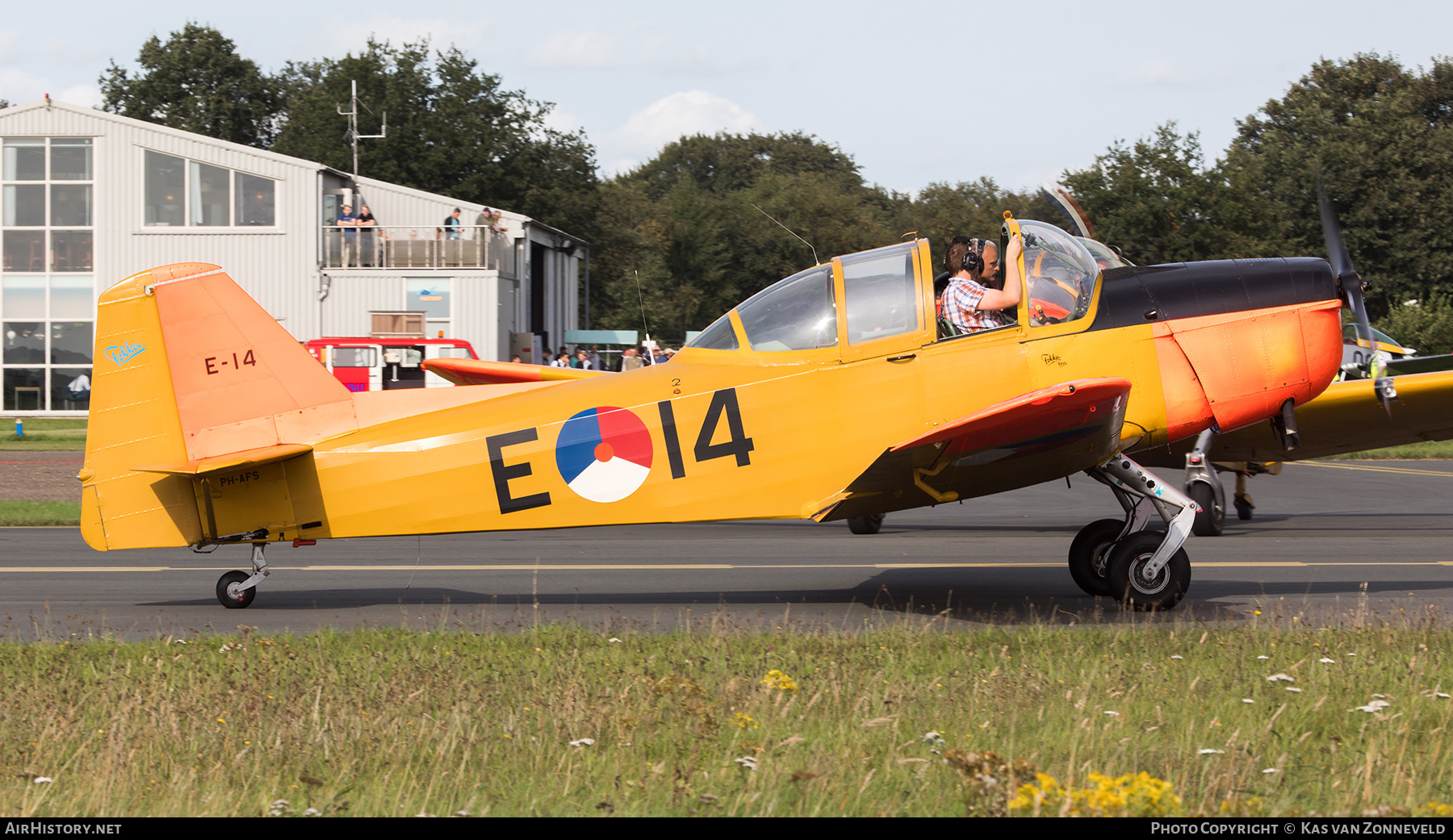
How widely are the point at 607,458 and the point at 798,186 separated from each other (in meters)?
50.1

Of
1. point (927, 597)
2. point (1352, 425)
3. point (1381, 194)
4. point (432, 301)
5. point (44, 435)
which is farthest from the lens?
point (1381, 194)

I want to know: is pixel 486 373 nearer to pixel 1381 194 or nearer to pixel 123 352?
pixel 123 352

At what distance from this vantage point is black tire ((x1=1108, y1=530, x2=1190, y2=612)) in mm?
7574

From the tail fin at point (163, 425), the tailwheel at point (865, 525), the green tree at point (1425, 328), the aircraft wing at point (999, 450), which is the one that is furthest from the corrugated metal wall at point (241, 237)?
the green tree at point (1425, 328)

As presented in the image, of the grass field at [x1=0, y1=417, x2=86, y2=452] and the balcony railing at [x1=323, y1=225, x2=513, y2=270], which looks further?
the balcony railing at [x1=323, y1=225, x2=513, y2=270]

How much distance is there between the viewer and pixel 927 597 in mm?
8328

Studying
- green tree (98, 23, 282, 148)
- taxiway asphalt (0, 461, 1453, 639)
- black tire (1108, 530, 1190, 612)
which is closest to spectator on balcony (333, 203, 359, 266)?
taxiway asphalt (0, 461, 1453, 639)

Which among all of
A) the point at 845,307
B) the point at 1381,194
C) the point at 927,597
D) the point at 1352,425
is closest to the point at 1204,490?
the point at 1352,425

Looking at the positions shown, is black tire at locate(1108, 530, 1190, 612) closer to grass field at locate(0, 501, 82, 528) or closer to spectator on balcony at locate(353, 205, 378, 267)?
grass field at locate(0, 501, 82, 528)

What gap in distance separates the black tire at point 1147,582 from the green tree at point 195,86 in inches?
2790

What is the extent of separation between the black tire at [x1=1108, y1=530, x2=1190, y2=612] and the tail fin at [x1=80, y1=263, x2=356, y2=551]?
5.36 meters

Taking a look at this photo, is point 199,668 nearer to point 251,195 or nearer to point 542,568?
point 542,568

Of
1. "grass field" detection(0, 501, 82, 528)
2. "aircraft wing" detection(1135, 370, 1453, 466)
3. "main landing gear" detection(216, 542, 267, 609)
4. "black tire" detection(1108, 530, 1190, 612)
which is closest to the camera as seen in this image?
"black tire" detection(1108, 530, 1190, 612)

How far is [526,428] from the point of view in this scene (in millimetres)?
7316
